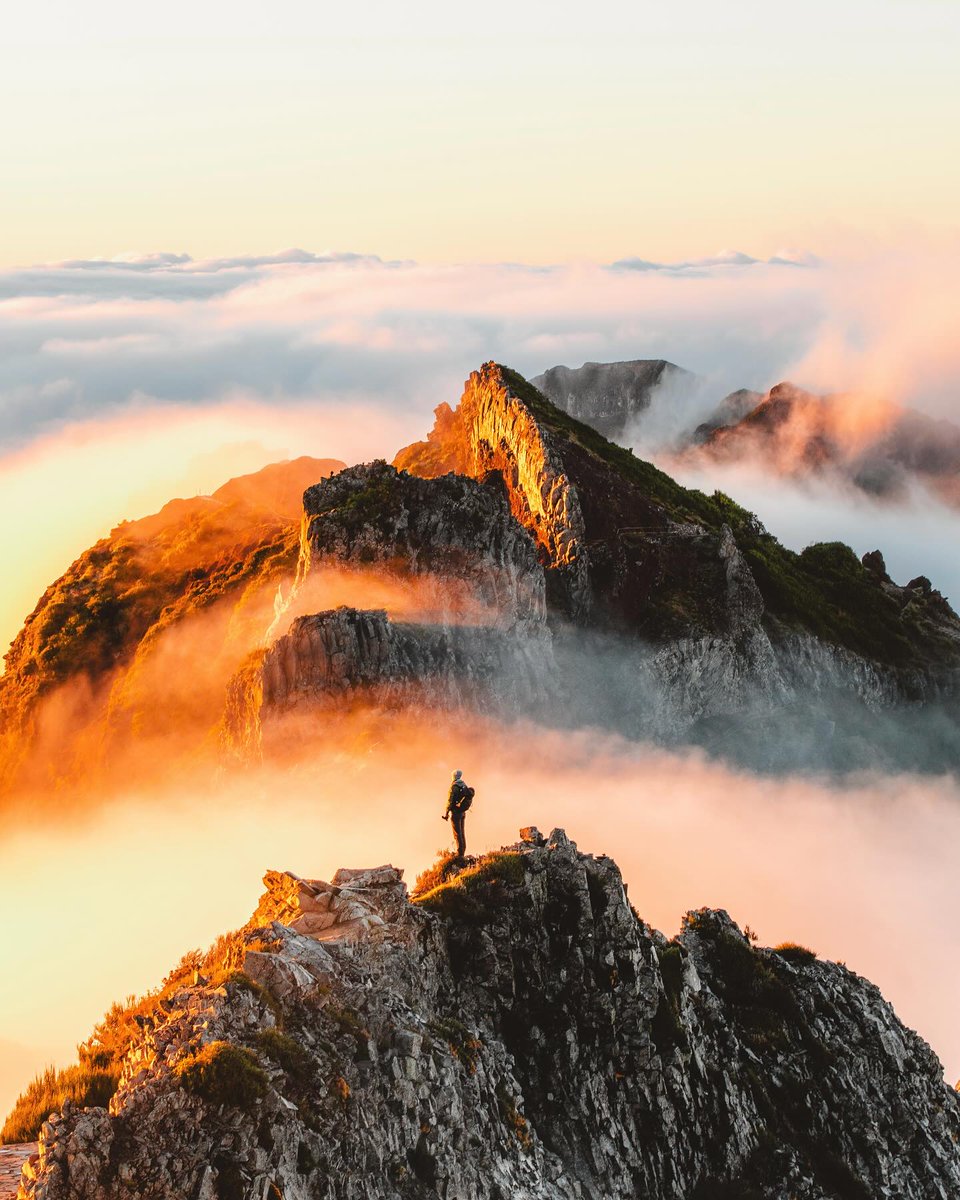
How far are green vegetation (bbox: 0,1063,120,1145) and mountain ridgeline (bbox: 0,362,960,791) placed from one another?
177 ft

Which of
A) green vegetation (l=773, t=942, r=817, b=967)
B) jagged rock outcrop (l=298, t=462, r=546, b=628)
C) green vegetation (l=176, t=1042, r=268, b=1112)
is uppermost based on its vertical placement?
jagged rock outcrop (l=298, t=462, r=546, b=628)

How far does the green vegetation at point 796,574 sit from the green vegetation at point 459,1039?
9694 centimetres

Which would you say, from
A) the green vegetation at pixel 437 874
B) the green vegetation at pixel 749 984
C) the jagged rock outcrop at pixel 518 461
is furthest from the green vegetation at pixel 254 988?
the jagged rock outcrop at pixel 518 461

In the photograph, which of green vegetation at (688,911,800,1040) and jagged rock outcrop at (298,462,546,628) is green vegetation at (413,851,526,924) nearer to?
green vegetation at (688,911,800,1040)

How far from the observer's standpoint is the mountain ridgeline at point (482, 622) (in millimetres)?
94688

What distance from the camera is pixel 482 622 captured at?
321 ft

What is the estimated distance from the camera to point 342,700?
88.3 metres

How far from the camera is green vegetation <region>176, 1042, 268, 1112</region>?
29.4 meters

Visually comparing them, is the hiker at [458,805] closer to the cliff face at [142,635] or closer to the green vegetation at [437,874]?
the green vegetation at [437,874]

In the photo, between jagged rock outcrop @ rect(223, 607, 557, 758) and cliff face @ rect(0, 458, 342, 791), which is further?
cliff face @ rect(0, 458, 342, 791)

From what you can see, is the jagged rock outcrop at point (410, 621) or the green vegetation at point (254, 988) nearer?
the green vegetation at point (254, 988)

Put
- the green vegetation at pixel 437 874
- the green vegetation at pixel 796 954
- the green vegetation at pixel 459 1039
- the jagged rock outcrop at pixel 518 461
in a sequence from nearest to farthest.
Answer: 1. the green vegetation at pixel 459 1039
2. the green vegetation at pixel 437 874
3. the green vegetation at pixel 796 954
4. the jagged rock outcrop at pixel 518 461

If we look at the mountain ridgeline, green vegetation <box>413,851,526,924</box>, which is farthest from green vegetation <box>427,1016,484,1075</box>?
the mountain ridgeline

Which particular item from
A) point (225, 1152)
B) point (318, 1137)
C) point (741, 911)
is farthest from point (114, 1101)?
point (741, 911)
